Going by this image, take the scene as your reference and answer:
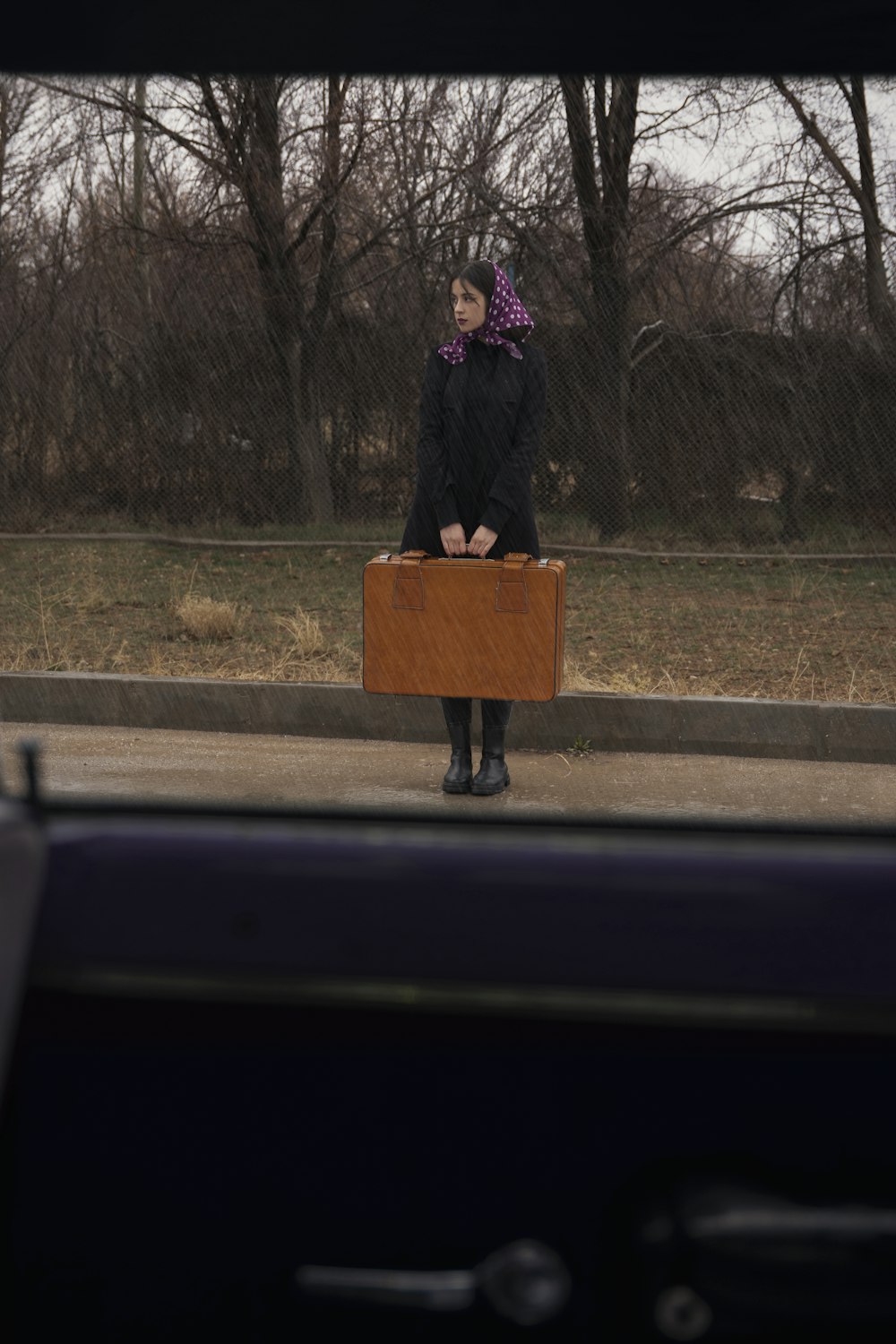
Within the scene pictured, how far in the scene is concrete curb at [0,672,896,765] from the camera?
6355mm

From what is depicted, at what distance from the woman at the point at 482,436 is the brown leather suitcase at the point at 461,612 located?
251 mm

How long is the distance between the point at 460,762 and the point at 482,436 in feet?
3.73

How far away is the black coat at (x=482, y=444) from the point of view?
5395 mm

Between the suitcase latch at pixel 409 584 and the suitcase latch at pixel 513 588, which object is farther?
the suitcase latch at pixel 409 584

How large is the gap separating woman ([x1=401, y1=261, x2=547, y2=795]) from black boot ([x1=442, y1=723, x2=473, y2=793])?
0.32 ft

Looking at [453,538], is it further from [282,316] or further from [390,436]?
[390,436]

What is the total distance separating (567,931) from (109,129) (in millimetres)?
1071

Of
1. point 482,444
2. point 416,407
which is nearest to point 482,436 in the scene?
point 482,444

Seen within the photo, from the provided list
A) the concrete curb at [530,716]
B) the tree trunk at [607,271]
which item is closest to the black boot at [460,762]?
the concrete curb at [530,716]

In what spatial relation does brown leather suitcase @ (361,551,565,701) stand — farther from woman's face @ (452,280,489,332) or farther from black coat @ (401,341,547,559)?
woman's face @ (452,280,489,332)

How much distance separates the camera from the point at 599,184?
410cm

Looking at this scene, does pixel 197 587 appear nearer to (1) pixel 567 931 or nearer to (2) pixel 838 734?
(2) pixel 838 734

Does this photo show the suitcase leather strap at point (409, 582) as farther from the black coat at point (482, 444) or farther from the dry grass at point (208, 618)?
the dry grass at point (208, 618)

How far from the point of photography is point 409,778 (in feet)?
17.4
